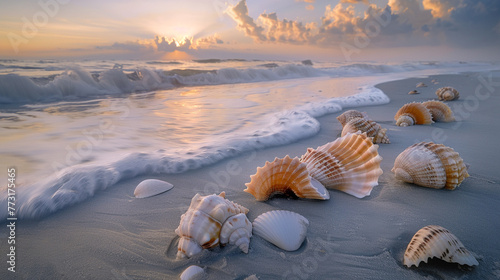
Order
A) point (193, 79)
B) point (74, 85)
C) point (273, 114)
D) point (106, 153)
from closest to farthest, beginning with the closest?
point (106, 153)
point (273, 114)
point (74, 85)
point (193, 79)

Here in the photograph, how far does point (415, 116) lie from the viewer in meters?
5.22

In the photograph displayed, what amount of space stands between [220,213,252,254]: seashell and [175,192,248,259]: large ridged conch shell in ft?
0.09

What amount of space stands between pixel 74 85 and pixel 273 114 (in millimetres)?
7685

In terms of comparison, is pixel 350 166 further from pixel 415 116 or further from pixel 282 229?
pixel 415 116

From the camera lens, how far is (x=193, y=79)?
15180mm

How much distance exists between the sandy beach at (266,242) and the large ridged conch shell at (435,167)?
0.10 meters

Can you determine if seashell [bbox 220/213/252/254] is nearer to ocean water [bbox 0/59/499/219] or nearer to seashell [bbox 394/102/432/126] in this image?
ocean water [bbox 0/59/499/219]

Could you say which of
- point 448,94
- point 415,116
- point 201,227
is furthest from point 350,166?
point 448,94

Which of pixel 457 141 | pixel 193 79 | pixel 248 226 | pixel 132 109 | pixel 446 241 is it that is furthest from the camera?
pixel 193 79

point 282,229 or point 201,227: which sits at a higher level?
point 201,227

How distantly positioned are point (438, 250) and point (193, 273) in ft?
4.83

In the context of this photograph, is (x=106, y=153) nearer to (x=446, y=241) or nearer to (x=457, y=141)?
(x=446, y=241)

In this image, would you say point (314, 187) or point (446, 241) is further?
point (314, 187)

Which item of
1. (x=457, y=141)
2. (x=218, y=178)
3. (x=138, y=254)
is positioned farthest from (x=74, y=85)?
(x=457, y=141)
